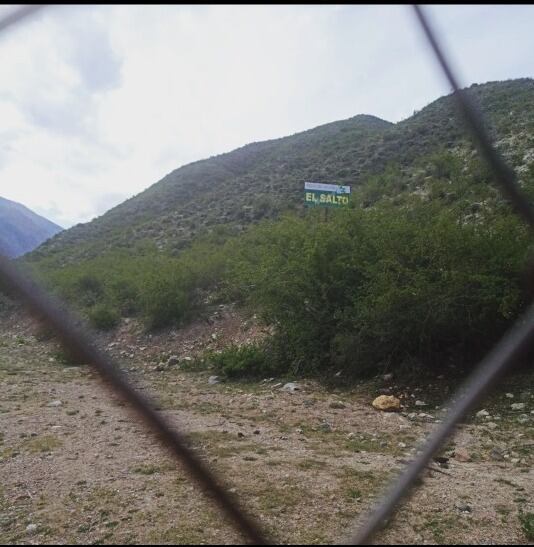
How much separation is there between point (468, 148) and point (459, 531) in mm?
15732

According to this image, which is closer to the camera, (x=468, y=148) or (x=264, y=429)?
(x=264, y=429)

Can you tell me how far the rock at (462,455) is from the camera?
4121 millimetres

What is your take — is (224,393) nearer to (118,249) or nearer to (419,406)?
(419,406)

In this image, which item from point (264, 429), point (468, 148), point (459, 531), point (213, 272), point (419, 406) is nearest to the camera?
point (459, 531)

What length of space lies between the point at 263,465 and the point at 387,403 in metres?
2.38

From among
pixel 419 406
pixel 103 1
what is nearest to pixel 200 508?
pixel 103 1

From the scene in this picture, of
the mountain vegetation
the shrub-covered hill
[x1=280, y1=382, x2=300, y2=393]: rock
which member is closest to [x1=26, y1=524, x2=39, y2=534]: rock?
[x1=280, y1=382, x2=300, y2=393]: rock

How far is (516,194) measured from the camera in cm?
232

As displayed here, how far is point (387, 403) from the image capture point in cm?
580

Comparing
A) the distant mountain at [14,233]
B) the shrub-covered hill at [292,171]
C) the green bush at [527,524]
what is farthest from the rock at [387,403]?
the shrub-covered hill at [292,171]

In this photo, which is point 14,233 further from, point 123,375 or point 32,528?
point 123,375

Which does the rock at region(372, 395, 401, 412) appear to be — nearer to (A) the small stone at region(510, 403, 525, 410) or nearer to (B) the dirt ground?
(B) the dirt ground

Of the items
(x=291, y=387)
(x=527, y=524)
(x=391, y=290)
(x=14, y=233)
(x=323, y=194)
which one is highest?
(x=14, y=233)

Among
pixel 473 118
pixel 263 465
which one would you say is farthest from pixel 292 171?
pixel 473 118
